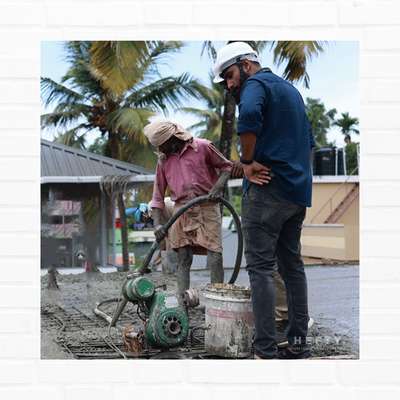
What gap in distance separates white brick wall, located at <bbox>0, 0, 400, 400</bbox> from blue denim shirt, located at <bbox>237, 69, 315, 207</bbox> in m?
0.23

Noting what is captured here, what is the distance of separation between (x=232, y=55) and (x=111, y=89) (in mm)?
1708

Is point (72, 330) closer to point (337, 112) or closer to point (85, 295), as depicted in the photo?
point (85, 295)

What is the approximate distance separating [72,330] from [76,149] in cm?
147

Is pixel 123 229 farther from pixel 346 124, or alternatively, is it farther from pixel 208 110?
pixel 346 124

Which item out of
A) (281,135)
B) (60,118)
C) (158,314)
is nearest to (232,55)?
(281,135)

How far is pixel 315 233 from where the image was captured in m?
6.63

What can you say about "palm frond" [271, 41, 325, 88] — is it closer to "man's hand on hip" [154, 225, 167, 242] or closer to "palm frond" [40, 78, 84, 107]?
"man's hand on hip" [154, 225, 167, 242]

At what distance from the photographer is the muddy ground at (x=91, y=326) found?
3.51m

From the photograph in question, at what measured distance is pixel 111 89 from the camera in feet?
15.6

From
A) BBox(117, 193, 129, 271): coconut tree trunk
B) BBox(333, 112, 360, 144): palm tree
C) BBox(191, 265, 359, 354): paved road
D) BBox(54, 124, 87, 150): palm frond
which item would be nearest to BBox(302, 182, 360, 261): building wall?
BBox(191, 265, 359, 354): paved road

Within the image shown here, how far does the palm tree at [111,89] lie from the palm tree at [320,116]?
33.9 inches

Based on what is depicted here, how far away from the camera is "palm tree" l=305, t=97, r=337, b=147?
414 centimetres

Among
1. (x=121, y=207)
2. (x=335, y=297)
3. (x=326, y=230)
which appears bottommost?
(x=335, y=297)
